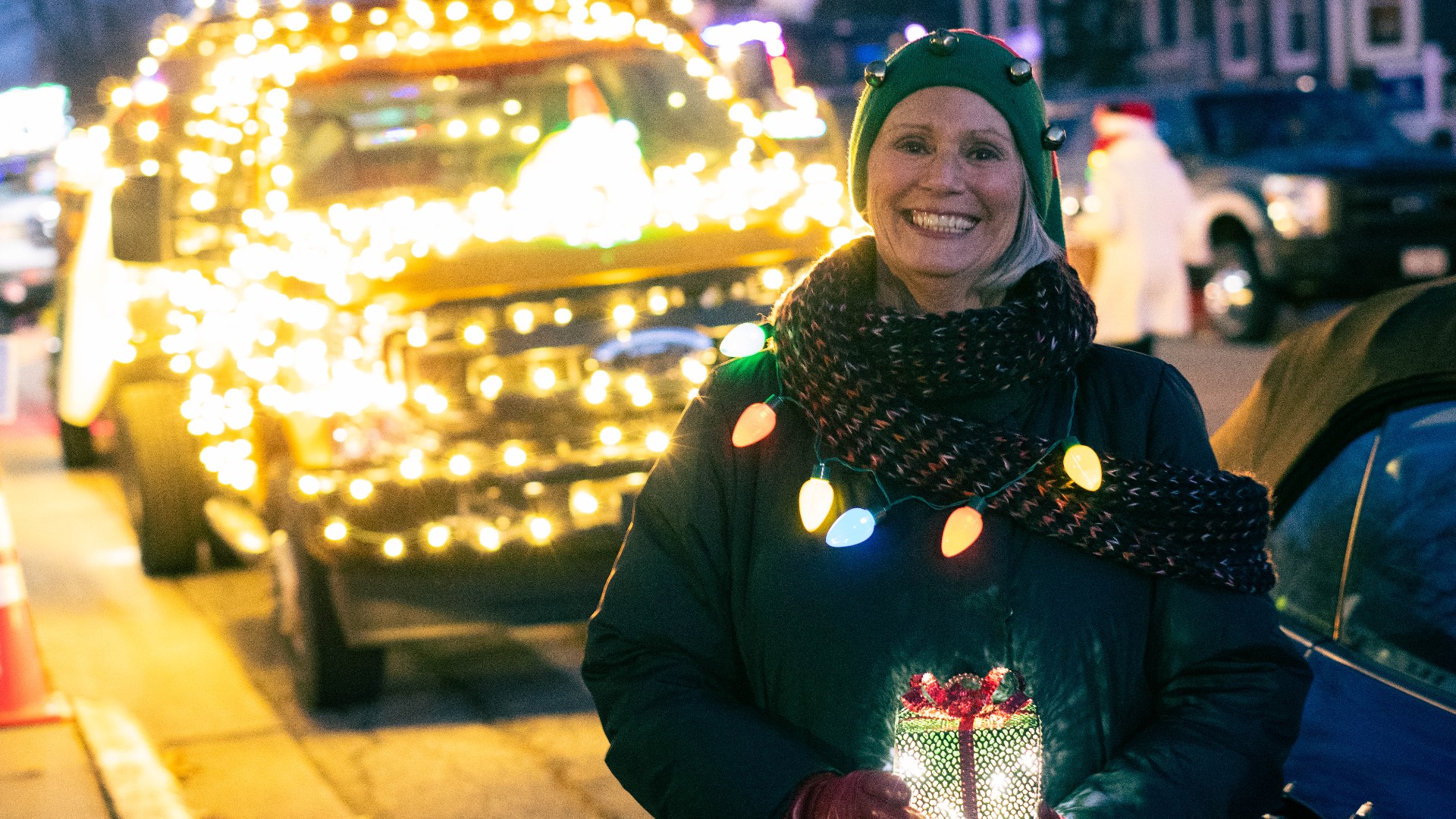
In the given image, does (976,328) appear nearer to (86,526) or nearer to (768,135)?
(768,135)

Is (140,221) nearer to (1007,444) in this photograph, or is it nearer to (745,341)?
(745,341)

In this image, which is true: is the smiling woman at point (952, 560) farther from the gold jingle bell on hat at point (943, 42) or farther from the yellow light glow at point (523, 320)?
the yellow light glow at point (523, 320)

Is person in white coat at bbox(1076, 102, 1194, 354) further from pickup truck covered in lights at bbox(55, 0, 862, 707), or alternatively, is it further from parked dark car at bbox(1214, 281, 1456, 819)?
parked dark car at bbox(1214, 281, 1456, 819)

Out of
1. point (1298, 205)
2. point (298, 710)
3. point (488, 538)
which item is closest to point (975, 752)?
point (488, 538)

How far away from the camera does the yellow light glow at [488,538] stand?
5.28 metres

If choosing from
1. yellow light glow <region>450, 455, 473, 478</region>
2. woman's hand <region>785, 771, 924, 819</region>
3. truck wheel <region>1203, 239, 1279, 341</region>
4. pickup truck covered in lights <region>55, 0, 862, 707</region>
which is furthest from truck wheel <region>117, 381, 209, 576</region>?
truck wheel <region>1203, 239, 1279, 341</region>

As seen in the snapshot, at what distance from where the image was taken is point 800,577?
7.00 feet

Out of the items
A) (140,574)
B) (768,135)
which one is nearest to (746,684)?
(768,135)

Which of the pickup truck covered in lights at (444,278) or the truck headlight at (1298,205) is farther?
the truck headlight at (1298,205)

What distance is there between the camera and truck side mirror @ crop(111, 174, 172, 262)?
6.33m

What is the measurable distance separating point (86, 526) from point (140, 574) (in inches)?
63.9

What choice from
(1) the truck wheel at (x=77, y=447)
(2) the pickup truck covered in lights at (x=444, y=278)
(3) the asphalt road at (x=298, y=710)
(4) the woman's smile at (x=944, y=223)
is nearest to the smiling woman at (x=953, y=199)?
(4) the woman's smile at (x=944, y=223)

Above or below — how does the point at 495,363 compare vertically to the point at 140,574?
above

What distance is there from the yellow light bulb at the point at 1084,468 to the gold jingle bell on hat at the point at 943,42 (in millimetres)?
516
